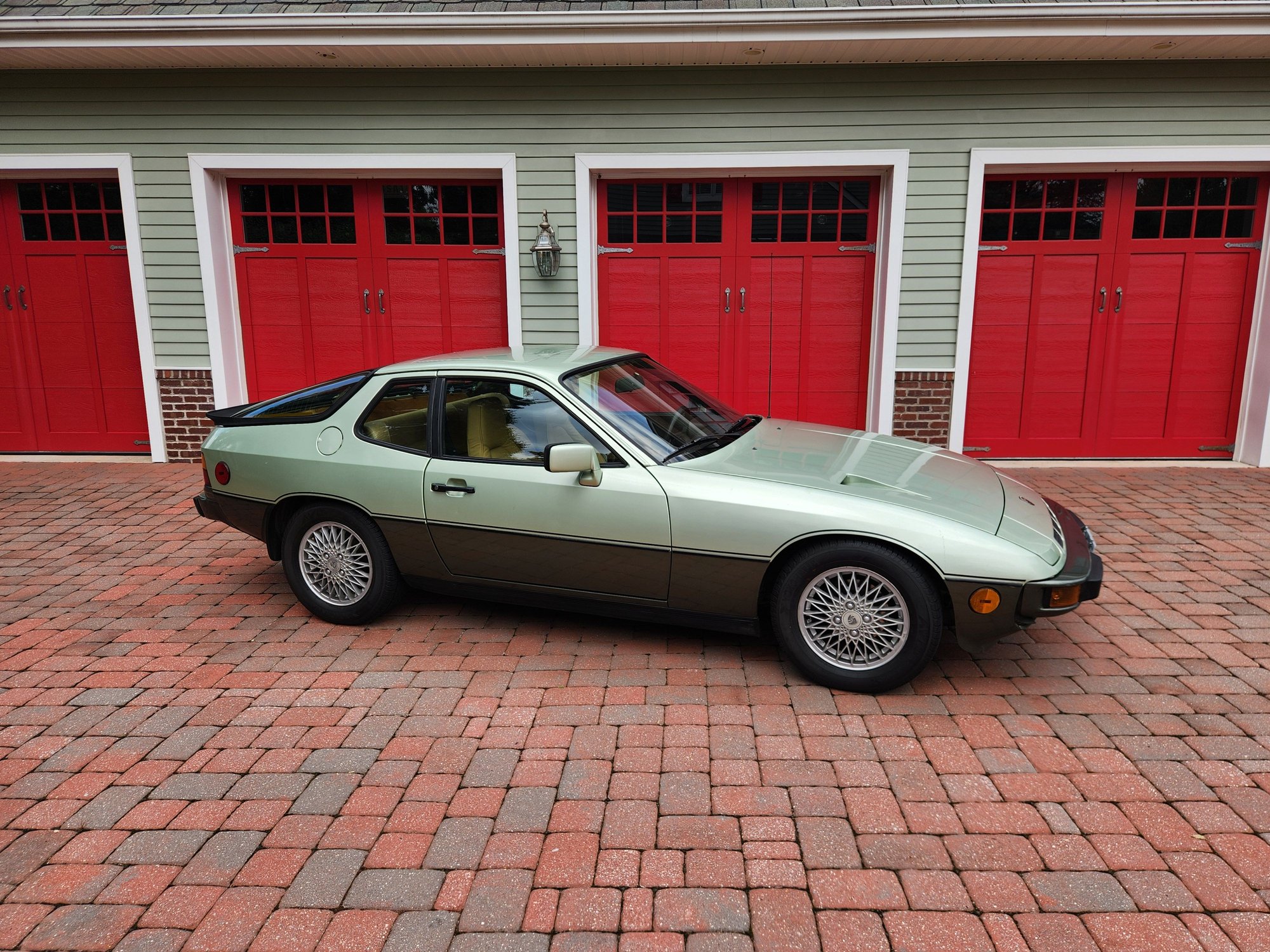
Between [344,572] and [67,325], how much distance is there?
240 inches

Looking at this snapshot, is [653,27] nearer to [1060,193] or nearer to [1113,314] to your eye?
[1060,193]

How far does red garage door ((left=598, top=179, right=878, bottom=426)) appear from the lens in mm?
8125

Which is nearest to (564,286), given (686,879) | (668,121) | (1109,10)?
(668,121)

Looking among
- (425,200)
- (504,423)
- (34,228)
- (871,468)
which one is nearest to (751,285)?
(425,200)

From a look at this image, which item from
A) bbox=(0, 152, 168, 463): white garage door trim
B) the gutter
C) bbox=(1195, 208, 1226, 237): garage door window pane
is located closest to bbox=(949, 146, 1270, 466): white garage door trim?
bbox=(1195, 208, 1226, 237): garage door window pane

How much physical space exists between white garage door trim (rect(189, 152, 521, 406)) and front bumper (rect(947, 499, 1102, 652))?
5599mm

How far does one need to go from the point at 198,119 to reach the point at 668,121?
4.39m

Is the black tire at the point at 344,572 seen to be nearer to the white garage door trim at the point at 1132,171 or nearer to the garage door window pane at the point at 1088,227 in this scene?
the white garage door trim at the point at 1132,171

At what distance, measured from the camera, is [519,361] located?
441 cm

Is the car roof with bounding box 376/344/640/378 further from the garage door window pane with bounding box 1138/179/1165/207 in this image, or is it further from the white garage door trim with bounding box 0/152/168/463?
the garage door window pane with bounding box 1138/179/1165/207

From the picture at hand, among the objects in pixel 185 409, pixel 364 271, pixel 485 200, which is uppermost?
pixel 485 200

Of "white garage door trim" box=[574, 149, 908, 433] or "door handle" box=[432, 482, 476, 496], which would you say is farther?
"white garage door trim" box=[574, 149, 908, 433]

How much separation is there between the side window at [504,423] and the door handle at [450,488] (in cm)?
16

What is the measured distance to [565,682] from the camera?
3.91 meters
